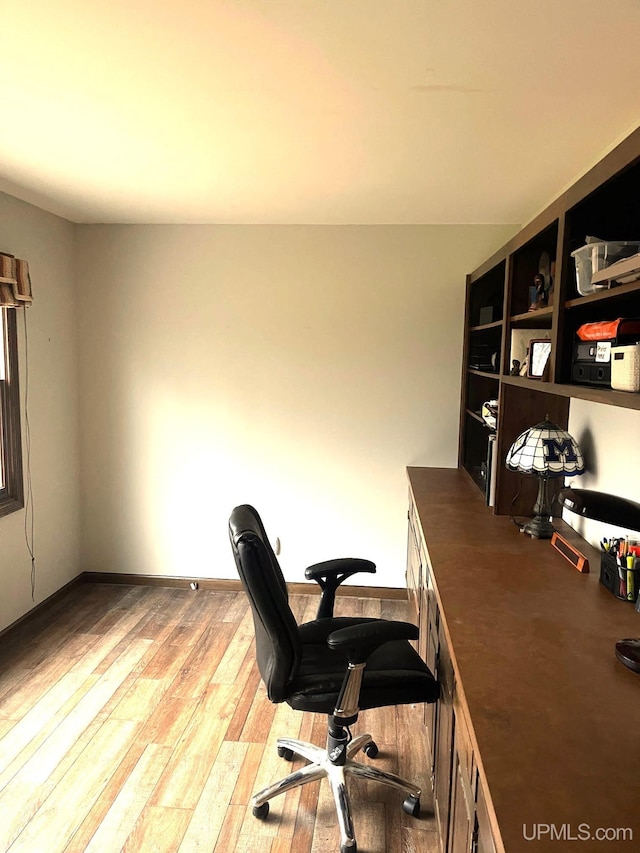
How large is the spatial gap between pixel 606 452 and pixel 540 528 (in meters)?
0.41

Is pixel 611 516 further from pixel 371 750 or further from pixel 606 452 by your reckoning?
pixel 371 750

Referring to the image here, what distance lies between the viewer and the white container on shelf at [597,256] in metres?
1.48

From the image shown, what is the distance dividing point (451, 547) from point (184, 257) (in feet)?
8.62

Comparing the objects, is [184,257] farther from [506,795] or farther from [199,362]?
[506,795]

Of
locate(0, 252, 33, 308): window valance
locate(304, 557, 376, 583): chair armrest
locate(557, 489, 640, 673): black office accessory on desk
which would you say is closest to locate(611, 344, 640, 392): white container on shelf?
locate(557, 489, 640, 673): black office accessory on desk

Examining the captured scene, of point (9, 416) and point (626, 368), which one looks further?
point (9, 416)

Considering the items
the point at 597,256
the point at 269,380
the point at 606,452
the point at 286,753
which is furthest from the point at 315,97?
the point at 286,753

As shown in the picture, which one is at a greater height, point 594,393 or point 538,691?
point 594,393

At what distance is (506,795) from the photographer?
0.97 m

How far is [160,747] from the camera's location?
2377 mm

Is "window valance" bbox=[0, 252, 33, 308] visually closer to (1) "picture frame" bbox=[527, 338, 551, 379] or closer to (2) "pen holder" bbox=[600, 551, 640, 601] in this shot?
(1) "picture frame" bbox=[527, 338, 551, 379]

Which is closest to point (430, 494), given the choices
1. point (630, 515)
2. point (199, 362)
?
point (630, 515)

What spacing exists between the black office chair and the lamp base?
71 cm

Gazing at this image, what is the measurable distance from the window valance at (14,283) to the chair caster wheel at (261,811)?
2640 millimetres
